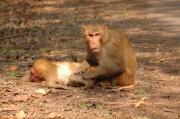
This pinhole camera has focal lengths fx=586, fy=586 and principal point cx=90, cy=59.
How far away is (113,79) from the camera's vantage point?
299 inches

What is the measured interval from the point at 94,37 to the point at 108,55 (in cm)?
29

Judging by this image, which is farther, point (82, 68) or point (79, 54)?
point (79, 54)

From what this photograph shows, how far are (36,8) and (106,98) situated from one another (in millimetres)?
11993

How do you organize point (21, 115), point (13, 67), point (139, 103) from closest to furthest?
1. point (21, 115)
2. point (139, 103)
3. point (13, 67)

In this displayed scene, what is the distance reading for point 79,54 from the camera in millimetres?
10516

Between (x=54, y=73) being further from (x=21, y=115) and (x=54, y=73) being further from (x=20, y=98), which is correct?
(x=21, y=115)

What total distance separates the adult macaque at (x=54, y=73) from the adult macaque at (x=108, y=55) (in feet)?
0.87

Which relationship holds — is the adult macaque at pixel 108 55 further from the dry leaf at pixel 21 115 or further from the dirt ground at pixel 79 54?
the dry leaf at pixel 21 115

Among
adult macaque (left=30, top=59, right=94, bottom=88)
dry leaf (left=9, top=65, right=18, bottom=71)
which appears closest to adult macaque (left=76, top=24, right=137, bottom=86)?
adult macaque (left=30, top=59, right=94, bottom=88)

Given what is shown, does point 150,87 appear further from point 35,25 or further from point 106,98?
point 35,25

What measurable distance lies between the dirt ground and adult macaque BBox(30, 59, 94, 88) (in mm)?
147

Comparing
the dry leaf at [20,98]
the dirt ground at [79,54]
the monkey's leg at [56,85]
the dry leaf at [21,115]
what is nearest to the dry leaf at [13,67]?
the dirt ground at [79,54]

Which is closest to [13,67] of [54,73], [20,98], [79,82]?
[54,73]

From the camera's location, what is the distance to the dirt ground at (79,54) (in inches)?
261
